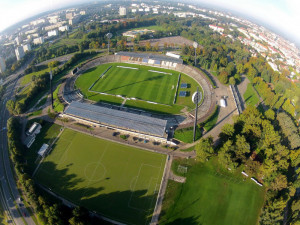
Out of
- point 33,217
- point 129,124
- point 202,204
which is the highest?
point 129,124

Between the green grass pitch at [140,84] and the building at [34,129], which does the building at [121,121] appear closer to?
the building at [34,129]

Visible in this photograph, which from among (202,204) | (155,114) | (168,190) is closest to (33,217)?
(168,190)

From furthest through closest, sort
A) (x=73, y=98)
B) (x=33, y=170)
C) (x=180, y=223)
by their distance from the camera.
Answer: (x=73, y=98) < (x=33, y=170) < (x=180, y=223)

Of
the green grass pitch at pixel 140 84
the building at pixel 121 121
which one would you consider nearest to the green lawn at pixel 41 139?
the building at pixel 121 121

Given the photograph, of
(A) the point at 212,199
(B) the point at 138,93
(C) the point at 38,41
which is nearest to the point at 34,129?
(B) the point at 138,93

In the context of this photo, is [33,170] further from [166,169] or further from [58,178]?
[166,169]

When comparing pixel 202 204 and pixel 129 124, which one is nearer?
pixel 202 204
